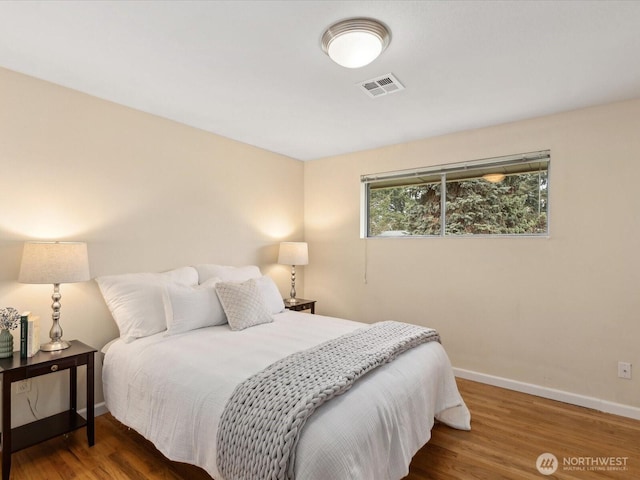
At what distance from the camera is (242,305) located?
270 centimetres

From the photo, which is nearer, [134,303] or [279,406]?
[279,406]

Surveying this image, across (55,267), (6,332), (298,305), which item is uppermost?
(55,267)

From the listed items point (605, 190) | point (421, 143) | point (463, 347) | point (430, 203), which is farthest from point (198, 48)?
point (463, 347)

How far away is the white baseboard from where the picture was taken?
2629mm

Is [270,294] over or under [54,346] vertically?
over

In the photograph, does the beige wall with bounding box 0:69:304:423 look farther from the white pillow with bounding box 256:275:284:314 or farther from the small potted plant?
the white pillow with bounding box 256:275:284:314

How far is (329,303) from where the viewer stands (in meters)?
4.29

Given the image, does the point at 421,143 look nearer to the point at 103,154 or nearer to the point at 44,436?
the point at 103,154

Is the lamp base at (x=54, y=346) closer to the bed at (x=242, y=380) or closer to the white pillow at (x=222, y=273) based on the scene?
the bed at (x=242, y=380)

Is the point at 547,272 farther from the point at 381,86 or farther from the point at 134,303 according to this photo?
the point at 134,303

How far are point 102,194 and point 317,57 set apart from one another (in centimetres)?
190

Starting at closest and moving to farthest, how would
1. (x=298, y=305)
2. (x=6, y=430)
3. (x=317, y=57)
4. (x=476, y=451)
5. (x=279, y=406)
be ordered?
(x=279, y=406) < (x=6, y=430) < (x=317, y=57) < (x=476, y=451) < (x=298, y=305)

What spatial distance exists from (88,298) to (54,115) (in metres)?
1.31

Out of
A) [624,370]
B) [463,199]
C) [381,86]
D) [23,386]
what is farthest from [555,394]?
[23,386]
